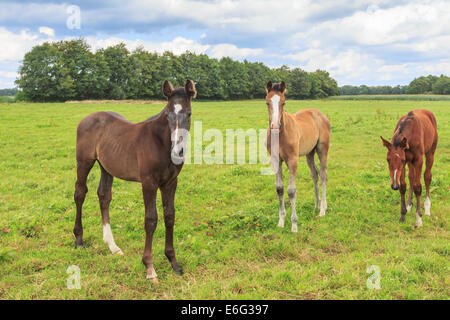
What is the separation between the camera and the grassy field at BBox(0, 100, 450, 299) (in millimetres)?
4477

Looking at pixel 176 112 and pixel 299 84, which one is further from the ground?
pixel 299 84

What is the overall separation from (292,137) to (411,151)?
2.64 m

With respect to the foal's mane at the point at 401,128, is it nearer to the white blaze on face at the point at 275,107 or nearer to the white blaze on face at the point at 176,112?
the white blaze on face at the point at 275,107

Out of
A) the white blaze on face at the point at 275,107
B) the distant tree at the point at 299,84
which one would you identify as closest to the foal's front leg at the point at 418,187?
the white blaze on face at the point at 275,107

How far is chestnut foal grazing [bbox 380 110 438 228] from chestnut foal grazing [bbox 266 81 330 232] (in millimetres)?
1688

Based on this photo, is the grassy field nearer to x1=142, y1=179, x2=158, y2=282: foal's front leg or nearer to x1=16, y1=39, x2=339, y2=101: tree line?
x1=142, y1=179, x2=158, y2=282: foal's front leg

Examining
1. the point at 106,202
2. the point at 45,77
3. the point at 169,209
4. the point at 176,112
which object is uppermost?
the point at 45,77

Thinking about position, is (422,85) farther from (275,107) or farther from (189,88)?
(189,88)

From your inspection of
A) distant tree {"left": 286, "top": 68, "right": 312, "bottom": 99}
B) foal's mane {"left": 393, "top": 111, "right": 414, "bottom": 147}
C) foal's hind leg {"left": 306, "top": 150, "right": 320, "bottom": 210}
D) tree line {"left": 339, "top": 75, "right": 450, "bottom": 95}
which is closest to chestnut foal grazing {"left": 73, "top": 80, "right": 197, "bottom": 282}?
foal's hind leg {"left": 306, "top": 150, "right": 320, "bottom": 210}

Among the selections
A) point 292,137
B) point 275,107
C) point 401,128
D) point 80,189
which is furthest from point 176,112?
point 401,128

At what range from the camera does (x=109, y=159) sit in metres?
5.33

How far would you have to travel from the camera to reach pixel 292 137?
6.78 meters
